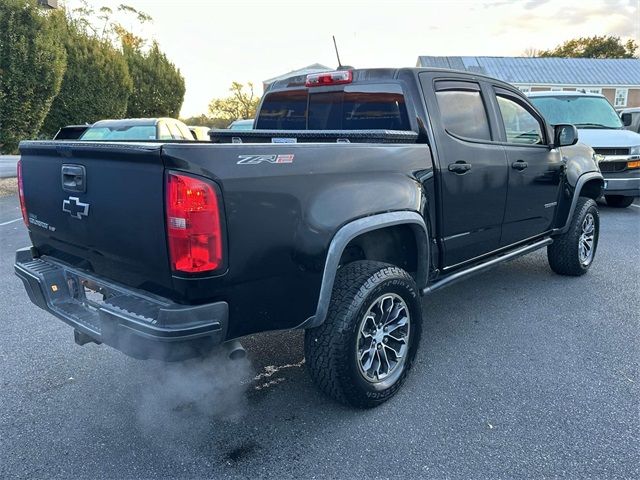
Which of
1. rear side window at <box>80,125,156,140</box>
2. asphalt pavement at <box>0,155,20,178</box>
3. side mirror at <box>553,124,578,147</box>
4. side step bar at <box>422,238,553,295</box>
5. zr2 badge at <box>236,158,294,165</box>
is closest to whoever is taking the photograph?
zr2 badge at <box>236,158,294,165</box>

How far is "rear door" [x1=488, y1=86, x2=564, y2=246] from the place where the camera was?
4023 millimetres

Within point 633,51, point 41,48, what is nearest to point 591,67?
point 633,51

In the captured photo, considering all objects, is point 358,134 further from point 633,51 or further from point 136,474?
point 633,51

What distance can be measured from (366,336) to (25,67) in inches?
507

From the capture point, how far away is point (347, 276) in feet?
9.19

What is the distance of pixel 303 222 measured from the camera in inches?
96.7

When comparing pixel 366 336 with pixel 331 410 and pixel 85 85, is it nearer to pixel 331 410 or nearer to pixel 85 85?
pixel 331 410

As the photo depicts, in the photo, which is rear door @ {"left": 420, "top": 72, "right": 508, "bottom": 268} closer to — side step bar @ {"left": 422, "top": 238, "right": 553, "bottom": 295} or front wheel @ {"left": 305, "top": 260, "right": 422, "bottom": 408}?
side step bar @ {"left": 422, "top": 238, "right": 553, "bottom": 295}

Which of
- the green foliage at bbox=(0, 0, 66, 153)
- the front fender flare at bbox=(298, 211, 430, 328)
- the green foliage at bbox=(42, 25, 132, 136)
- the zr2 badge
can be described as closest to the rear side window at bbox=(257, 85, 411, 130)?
the front fender flare at bbox=(298, 211, 430, 328)

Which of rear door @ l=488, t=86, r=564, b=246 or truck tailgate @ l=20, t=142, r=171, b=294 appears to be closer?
truck tailgate @ l=20, t=142, r=171, b=294

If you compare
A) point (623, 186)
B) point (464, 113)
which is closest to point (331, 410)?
point (464, 113)

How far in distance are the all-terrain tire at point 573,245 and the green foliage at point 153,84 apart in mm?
22001

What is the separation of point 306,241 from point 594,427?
186cm

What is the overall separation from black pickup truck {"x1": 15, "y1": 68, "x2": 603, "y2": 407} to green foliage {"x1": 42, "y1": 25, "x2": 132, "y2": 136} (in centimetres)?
1580
